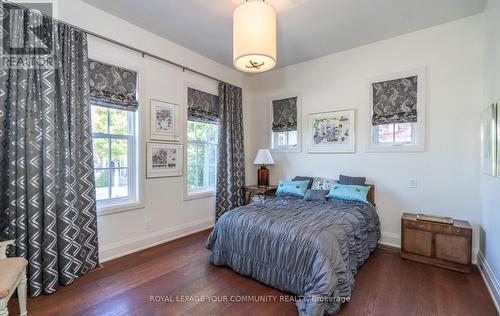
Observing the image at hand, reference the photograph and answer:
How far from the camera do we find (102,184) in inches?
116

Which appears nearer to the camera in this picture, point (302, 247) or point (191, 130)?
point (302, 247)

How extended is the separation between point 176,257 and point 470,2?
426 cm

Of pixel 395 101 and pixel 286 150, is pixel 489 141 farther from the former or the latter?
pixel 286 150

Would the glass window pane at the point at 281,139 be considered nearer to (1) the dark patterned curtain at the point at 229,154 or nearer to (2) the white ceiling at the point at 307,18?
(1) the dark patterned curtain at the point at 229,154

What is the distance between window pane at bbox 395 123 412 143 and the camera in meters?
3.29

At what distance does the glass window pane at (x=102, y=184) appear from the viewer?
290cm

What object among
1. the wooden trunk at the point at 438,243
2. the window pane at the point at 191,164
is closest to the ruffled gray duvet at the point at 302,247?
the wooden trunk at the point at 438,243

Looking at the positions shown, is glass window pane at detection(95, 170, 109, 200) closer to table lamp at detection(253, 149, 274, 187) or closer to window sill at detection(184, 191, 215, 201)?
window sill at detection(184, 191, 215, 201)

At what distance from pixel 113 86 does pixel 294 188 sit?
8.77ft

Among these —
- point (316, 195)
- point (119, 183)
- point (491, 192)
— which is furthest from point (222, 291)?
point (491, 192)

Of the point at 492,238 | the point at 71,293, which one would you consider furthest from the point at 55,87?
the point at 492,238

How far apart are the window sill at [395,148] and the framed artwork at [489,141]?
597mm

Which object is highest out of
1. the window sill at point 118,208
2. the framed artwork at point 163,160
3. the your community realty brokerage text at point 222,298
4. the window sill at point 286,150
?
the window sill at point 286,150

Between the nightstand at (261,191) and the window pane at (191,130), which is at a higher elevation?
the window pane at (191,130)
